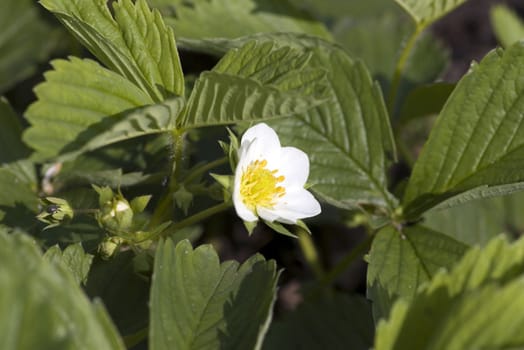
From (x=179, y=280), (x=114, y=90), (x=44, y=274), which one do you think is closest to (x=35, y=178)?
(x=114, y=90)

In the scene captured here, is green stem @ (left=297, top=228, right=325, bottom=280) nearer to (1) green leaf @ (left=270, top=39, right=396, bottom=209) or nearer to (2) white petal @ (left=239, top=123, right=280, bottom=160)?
(1) green leaf @ (left=270, top=39, right=396, bottom=209)

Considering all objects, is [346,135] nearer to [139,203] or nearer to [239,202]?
[239,202]

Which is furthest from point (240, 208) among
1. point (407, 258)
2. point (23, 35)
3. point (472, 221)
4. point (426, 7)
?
point (23, 35)

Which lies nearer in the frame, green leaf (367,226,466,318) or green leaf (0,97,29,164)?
green leaf (367,226,466,318)

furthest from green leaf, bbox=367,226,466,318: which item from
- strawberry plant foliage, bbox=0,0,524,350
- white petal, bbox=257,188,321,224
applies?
white petal, bbox=257,188,321,224

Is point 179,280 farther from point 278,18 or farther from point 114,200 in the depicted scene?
point 278,18
